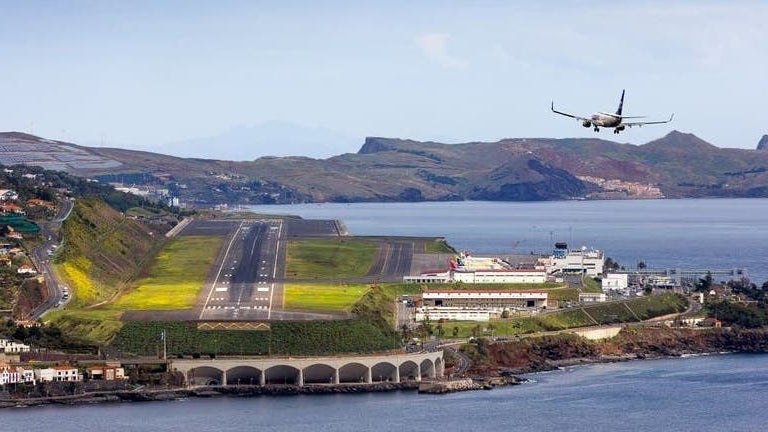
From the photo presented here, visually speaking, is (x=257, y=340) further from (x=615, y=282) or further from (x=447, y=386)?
(x=615, y=282)

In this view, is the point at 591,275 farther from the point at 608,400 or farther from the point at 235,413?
the point at 235,413

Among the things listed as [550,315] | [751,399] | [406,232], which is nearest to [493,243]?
[406,232]

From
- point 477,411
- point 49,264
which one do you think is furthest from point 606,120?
point 49,264

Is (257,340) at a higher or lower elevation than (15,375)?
higher

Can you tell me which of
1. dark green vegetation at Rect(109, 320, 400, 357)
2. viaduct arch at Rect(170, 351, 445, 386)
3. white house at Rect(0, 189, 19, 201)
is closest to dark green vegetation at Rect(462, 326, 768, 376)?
dark green vegetation at Rect(109, 320, 400, 357)

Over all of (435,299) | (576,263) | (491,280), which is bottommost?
(435,299)

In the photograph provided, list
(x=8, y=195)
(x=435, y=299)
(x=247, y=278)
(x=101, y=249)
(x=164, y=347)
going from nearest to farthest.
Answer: (x=164, y=347), (x=435, y=299), (x=247, y=278), (x=101, y=249), (x=8, y=195)

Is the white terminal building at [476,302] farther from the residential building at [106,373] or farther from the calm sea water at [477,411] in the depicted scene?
the residential building at [106,373]
